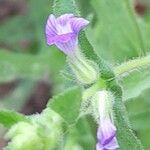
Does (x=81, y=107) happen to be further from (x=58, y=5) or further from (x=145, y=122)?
(x=145, y=122)

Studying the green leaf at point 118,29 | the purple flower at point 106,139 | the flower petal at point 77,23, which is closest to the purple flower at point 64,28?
the flower petal at point 77,23

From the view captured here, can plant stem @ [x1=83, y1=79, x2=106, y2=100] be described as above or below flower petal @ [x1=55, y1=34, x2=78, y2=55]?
below

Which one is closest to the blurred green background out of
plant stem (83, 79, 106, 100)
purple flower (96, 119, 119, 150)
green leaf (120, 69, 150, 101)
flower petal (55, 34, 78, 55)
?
green leaf (120, 69, 150, 101)

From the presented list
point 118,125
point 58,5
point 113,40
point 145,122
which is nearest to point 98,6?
point 113,40

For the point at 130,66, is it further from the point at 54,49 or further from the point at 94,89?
the point at 54,49

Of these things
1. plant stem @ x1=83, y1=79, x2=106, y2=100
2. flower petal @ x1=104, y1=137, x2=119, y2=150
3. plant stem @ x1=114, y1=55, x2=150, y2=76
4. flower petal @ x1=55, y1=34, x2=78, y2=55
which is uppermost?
flower petal @ x1=55, y1=34, x2=78, y2=55

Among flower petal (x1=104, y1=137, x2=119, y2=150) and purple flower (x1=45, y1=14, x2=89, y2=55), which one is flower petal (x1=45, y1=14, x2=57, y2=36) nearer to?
purple flower (x1=45, y1=14, x2=89, y2=55)

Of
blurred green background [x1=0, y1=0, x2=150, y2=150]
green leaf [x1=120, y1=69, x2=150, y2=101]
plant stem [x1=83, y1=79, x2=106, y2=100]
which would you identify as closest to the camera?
plant stem [x1=83, y1=79, x2=106, y2=100]
